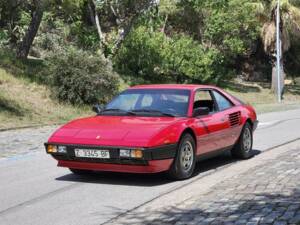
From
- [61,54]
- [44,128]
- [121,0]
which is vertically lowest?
[44,128]

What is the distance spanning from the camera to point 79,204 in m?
7.84

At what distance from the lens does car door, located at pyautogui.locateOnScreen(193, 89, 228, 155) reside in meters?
9.81

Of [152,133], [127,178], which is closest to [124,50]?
[127,178]

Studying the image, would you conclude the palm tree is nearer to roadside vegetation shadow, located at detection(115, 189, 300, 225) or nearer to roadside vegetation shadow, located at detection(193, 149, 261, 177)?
roadside vegetation shadow, located at detection(193, 149, 261, 177)

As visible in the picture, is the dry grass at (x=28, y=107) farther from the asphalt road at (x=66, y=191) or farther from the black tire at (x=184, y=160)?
the black tire at (x=184, y=160)

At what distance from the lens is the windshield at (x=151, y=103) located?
32.2 feet

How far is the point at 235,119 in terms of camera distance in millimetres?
11172

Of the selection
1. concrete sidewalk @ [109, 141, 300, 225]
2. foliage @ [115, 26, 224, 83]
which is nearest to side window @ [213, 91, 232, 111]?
concrete sidewalk @ [109, 141, 300, 225]

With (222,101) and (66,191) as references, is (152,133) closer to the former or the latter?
(66,191)

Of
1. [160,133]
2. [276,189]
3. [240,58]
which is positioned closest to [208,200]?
[276,189]

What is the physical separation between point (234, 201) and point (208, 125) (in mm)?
2806

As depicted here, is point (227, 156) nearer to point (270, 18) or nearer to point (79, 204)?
point (79, 204)

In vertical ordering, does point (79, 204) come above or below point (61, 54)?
below

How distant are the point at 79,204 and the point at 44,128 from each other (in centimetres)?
1129
